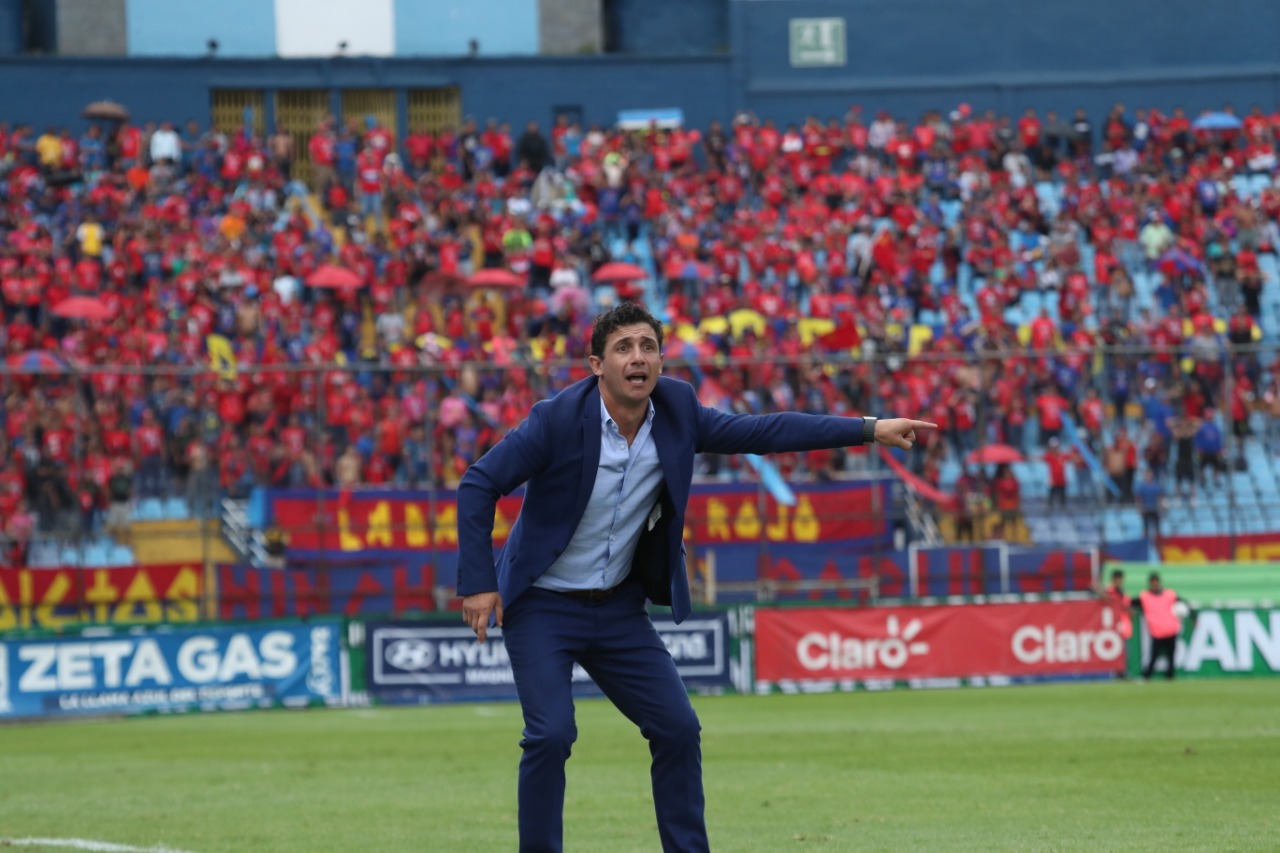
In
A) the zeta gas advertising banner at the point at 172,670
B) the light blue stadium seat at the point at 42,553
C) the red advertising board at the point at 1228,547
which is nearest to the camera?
the zeta gas advertising banner at the point at 172,670

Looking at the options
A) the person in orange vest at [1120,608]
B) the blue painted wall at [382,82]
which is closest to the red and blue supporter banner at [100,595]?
the person in orange vest at [1120,608]

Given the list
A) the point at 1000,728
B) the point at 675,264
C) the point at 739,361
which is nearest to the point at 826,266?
the point at 675,264

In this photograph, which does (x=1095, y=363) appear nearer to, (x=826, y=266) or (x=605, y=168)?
(x=826, y=266)

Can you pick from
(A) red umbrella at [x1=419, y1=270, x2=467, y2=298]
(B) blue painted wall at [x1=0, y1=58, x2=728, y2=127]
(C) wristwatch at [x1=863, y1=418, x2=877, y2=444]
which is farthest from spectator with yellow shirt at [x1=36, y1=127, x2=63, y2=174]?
(C) wristwatch at [x1=863, y1=418, x2=877, y2=444]

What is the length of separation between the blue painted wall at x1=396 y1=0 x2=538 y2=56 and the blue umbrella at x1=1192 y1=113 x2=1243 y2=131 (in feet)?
53.2

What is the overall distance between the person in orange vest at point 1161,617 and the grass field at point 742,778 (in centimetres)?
195

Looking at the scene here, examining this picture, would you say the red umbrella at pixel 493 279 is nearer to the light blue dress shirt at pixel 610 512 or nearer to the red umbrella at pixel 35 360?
the red umbrella at pixel 35 360

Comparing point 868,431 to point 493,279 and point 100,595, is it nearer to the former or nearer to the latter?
point 100,595

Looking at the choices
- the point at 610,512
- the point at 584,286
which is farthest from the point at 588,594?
the point at 584,286

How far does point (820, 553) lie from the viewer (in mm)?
28516

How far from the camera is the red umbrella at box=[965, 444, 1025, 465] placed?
28922 mm

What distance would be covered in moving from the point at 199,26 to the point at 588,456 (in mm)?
42842

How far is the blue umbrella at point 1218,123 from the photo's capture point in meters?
44.2

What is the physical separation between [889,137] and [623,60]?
7659 mm
